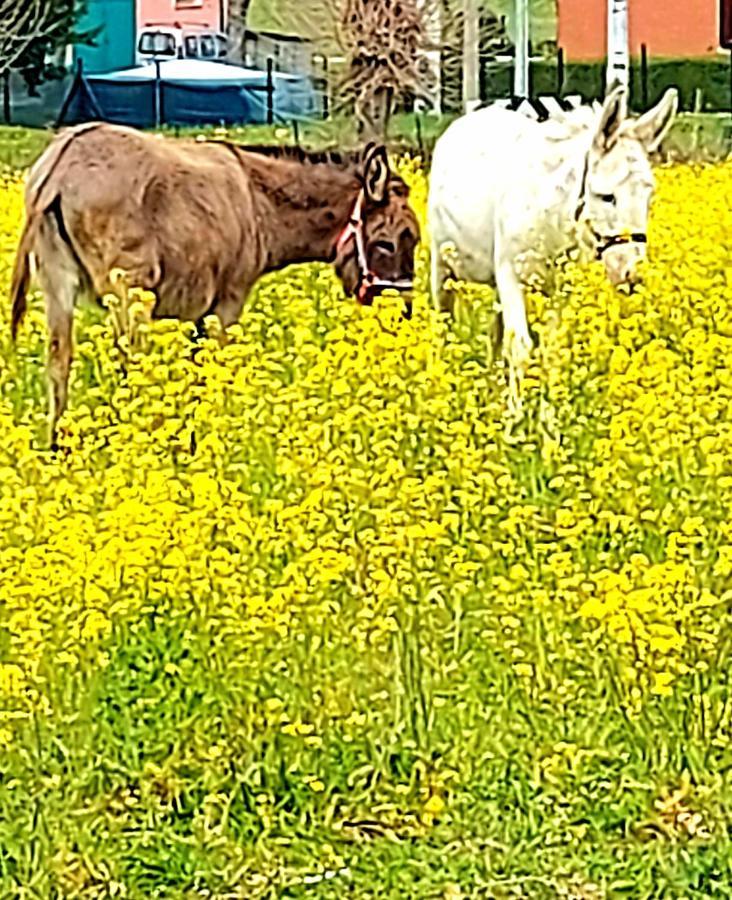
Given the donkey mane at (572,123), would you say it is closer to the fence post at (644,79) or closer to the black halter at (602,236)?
the black halter at (602,236)

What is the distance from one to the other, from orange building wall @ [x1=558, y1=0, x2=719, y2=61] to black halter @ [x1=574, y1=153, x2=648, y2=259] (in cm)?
2734

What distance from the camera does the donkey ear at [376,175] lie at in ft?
33.1

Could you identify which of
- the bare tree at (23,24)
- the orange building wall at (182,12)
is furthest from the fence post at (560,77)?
the orange building wall at (182,12)

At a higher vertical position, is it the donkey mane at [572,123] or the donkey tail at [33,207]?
the donkey mane at [572,123]

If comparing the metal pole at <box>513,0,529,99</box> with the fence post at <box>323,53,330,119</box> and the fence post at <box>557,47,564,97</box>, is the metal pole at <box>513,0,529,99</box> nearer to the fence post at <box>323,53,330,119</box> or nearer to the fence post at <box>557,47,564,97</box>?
the fence post at <box>557,47,564,97</box>

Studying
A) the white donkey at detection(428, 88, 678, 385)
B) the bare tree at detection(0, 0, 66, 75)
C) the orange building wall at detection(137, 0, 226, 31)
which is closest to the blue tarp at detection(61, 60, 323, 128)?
the bare tree at detection(0, 0, 66, 75)

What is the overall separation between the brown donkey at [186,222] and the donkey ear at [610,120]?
1.25 meters

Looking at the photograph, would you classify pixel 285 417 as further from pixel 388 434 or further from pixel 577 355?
pixel 577 355

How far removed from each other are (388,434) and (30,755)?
2.30m

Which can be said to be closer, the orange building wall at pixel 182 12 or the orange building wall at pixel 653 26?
the orange building wall at pixel 653 26

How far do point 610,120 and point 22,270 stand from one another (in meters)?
2.49

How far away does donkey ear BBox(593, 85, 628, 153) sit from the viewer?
912 cm

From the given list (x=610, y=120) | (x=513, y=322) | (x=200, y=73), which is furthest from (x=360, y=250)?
(x=200, y=73)

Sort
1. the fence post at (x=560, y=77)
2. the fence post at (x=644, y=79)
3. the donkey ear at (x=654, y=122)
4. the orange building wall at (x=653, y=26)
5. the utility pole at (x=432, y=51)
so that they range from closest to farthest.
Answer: the donkey ear at (x=654, y=122), the fence post at (x=644, y=79), the fence post at (x=560, y=77), the utility pole at (x=432, y=51), the orange building wall at (x=653, y=26)
